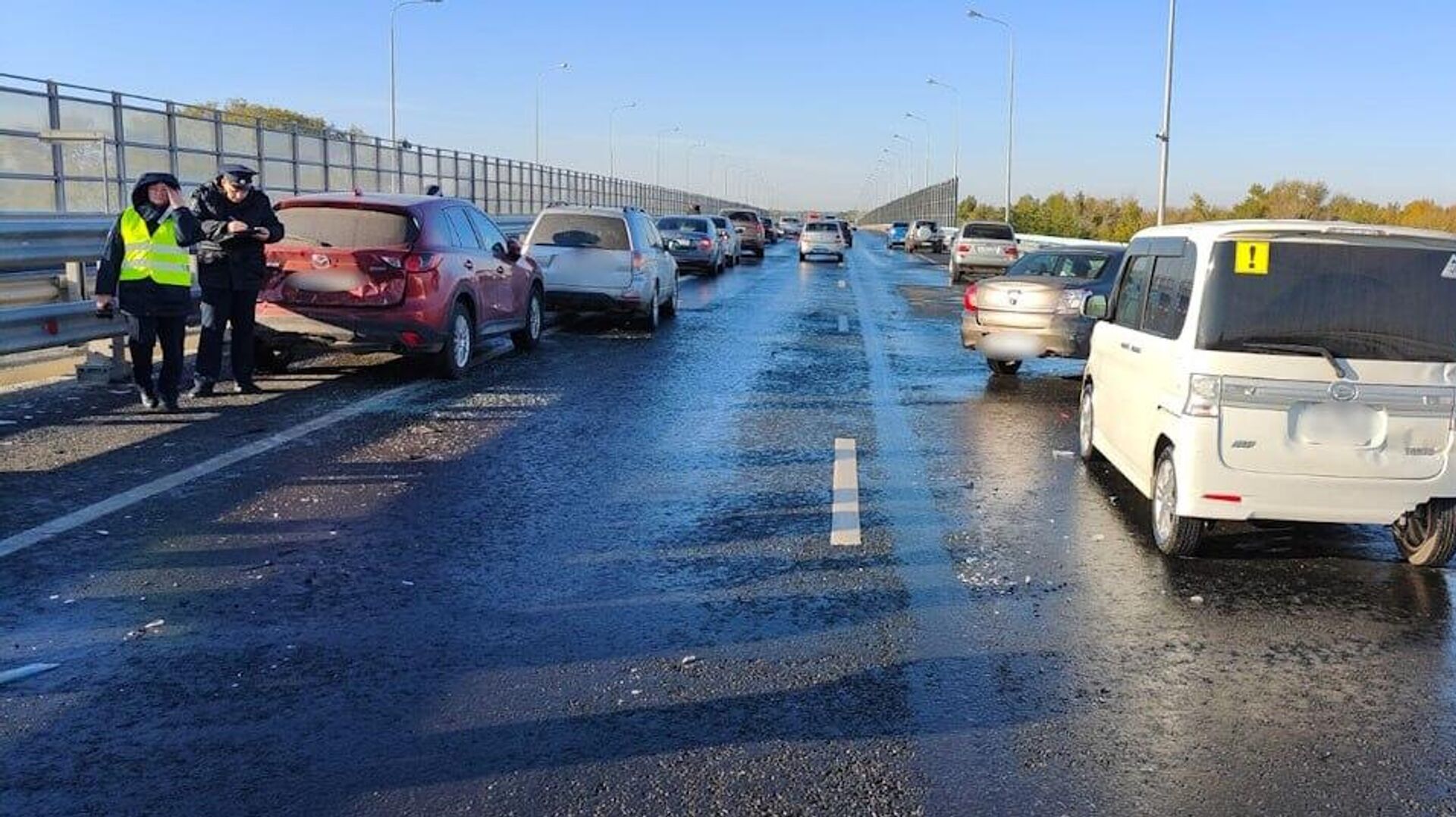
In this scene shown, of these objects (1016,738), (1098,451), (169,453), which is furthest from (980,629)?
(169,453)

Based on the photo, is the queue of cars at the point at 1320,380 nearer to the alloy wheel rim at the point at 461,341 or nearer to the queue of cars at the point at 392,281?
the queue of cars at the point at 392,281

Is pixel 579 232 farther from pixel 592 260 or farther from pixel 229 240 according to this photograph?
pixel 229 240

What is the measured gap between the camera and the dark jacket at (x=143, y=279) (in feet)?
30.2

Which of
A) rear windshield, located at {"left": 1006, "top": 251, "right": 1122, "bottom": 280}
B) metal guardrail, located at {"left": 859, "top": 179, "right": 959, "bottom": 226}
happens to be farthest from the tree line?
rear windshield, located at {"left": 1006, "top": 251, "right": 1122, "bottom": 280}

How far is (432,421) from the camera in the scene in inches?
379

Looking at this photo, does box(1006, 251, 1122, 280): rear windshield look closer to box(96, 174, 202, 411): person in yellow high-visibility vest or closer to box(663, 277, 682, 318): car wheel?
box(663, 277, 682, 318): car wheel

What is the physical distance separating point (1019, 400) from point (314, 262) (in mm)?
6474

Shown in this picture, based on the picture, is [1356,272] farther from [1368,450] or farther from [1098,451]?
[1098,451]

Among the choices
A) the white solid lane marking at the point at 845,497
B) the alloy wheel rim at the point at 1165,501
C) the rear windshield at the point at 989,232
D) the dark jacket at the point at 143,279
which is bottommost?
the white solid lane marking at the point at 845,497

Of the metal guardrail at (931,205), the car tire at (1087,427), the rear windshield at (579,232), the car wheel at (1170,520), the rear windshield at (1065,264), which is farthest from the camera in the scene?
the metal guardrail at (931,205)

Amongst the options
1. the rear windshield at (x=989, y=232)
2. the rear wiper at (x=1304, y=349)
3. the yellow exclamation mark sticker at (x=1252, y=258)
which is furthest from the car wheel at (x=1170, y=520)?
the rear windshield at (x=989, y=232)

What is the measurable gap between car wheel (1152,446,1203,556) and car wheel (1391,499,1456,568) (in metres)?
0.94

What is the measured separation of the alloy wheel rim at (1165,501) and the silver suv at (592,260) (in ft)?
36.9

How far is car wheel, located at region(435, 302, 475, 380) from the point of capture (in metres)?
11.6
